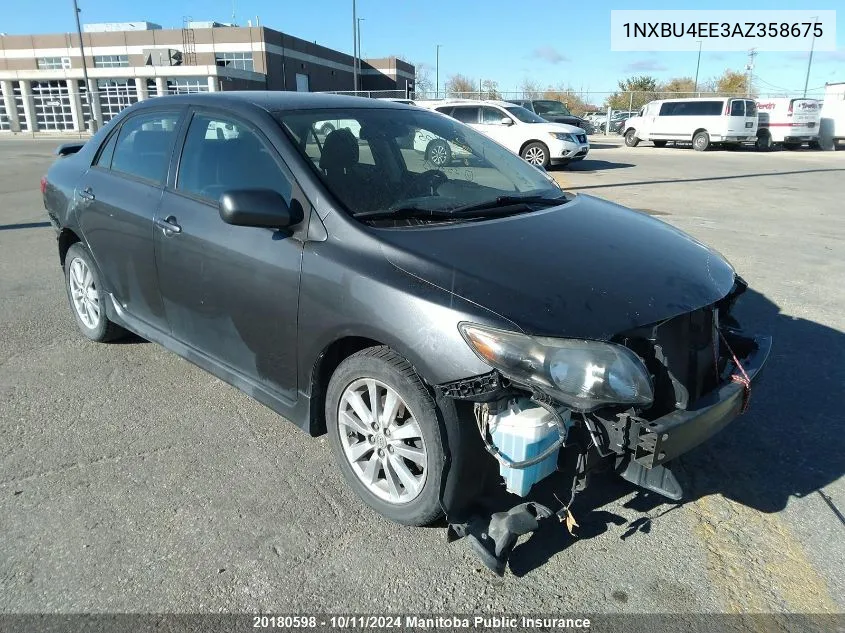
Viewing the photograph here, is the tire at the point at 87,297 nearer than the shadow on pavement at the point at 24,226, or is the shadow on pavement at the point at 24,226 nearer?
the tire at the point at 87,297

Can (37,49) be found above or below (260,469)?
above

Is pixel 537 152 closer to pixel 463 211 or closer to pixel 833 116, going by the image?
pixel 463 211

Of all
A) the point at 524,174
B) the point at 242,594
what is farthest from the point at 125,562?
the point at 524,174

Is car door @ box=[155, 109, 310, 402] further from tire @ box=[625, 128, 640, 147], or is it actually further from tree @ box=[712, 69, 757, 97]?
tree @ box=[712, 69, 757, 97]

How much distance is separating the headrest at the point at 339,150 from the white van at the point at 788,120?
28569 millimetres

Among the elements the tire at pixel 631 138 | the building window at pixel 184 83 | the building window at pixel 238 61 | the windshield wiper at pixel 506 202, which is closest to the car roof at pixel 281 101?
the windshield wiper at pixel 506 202

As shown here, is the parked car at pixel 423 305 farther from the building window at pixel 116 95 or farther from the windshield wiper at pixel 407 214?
the building window at pixel 116 95

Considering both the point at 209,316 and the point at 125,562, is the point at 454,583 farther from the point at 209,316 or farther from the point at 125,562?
the point at 209,316

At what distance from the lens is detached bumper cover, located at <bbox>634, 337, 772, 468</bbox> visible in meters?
2.26

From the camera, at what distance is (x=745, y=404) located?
2768 mm

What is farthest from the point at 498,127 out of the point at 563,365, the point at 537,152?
the point at 563,365

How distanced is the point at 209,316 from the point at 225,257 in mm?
393

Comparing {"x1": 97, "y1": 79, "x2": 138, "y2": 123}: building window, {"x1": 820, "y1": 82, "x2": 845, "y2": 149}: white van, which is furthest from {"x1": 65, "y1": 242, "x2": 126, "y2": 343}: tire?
{"x1": 97, "y1": 79, "x2": 138, "y2": 123}: building window

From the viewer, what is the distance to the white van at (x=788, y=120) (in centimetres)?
2628
